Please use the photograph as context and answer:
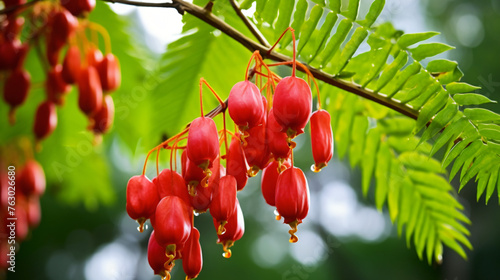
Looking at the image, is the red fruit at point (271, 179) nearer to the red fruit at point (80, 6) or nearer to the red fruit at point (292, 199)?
the red fruit at point (292, 199)

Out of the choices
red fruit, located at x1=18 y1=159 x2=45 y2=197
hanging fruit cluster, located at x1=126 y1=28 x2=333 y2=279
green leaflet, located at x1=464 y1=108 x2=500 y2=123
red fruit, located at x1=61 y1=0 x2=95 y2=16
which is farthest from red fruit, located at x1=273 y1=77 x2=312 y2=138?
red fruit, located at x1=18 y1=159 x2=45 y2=197

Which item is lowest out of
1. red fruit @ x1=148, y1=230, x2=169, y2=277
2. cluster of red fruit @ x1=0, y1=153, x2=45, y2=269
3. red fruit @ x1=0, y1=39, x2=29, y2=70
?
cluster of red fruit @ x1=0, y1=153, x2=45, y2=269

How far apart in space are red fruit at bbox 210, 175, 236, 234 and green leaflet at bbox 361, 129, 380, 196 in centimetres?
37

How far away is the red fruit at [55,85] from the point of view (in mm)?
966

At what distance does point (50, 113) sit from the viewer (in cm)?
101

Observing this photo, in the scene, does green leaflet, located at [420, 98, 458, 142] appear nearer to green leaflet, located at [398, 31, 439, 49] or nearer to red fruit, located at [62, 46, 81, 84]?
green leaflet, located at [398, 31, 439, 49]

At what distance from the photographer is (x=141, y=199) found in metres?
0.52

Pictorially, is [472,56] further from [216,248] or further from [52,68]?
[52,68]

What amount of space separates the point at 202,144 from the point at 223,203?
0.06 meters

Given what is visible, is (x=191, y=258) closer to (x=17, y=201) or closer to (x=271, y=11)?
(x=271, y=11)

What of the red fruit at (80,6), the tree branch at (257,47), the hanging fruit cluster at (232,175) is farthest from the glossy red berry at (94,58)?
the hanging fruit cluster at (232,175)

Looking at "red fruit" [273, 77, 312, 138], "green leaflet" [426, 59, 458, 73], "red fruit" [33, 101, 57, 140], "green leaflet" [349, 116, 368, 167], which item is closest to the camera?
"red fruit" [273, 77, 312, 138]

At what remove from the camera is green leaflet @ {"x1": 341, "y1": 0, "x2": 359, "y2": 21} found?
0.55 m

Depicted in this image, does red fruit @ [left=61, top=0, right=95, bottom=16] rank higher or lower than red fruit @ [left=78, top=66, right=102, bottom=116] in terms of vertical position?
higher
